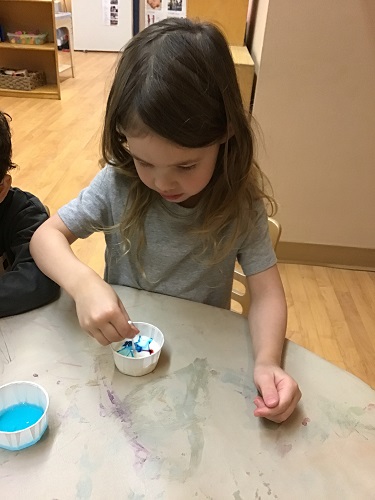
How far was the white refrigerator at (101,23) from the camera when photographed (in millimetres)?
5484

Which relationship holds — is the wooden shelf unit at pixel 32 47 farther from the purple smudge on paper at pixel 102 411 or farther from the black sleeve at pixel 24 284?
the purple smudge on paper at pixel 102 411

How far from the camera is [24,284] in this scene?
0.73 meters

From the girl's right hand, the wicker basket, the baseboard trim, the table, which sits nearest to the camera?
the table

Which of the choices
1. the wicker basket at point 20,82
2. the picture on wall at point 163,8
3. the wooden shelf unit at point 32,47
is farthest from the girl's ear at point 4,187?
the picture on wall at point 163,8

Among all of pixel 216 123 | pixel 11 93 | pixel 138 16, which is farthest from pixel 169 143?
pixel 138 16

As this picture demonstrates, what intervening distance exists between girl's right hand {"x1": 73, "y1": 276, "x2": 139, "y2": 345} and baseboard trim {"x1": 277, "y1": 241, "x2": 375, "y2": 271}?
1492 mm

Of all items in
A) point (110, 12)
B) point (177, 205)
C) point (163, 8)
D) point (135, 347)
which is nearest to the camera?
point (135, 347)

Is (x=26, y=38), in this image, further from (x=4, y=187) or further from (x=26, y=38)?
(x=4, y=187)

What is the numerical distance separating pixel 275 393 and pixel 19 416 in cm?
31

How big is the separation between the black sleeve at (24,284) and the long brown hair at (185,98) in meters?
0.22

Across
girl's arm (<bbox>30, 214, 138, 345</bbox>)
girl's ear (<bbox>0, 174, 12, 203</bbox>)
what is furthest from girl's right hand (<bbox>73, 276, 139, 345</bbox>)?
girl's ear (<bbox>0, 174, 12, 203</bbox>)

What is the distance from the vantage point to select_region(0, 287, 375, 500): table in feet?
1.66

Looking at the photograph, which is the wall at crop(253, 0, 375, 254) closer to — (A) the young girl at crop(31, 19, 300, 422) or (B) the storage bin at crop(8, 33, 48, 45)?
(A) the young girl at crop(31, 19, 300, 422)

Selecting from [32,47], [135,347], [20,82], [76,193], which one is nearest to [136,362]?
[135,347]
